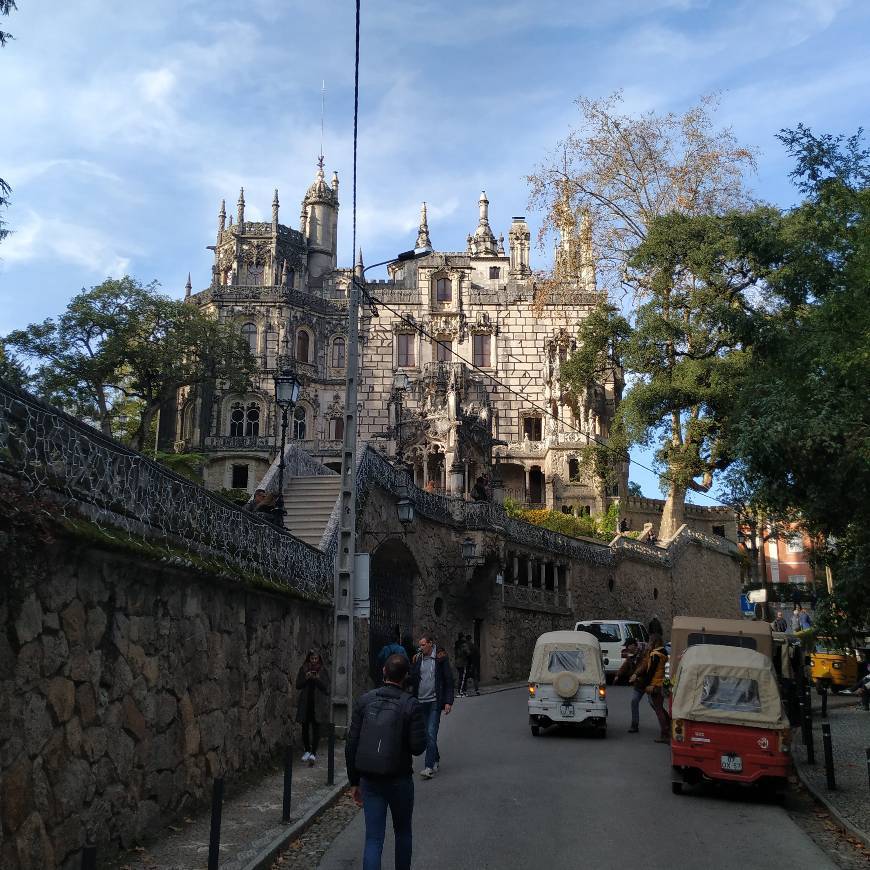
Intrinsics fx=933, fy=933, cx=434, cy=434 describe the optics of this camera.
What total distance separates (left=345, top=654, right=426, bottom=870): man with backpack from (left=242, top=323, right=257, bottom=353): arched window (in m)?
54.3

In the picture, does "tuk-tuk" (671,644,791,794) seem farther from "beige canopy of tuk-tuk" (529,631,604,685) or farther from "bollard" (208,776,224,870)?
"bollard" (208,776,224,870)

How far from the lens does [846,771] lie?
13.9m

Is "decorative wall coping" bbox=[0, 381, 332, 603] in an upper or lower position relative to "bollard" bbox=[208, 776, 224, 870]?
upper

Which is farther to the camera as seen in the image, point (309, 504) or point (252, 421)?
point (252, 421)

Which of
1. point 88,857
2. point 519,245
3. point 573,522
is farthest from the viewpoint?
point 519,245

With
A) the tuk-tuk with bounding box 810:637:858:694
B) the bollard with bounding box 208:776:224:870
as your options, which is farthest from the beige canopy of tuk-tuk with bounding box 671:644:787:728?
the tuk-tuk with bounding box 810:637:858:694

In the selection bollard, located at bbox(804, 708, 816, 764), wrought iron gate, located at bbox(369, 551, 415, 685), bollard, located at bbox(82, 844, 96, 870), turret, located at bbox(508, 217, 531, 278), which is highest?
turret, located at bbox(508, 217, 531, 278)

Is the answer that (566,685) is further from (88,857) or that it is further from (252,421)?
(252,421)

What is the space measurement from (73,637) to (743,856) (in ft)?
21.9

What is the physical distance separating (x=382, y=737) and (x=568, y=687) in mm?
10449

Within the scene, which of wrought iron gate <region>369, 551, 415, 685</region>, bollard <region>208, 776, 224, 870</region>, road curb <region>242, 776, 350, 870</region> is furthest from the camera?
wrought iron gate <region>369, 551, 415, 685</region>

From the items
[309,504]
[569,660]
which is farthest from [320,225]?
[569,660]

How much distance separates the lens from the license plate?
38.5 feet

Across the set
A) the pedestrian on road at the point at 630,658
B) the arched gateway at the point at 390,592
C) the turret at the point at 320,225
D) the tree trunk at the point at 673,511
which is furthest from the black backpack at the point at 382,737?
the turret at the point at 320,225
